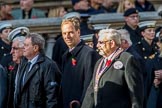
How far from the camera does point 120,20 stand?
47.4ft

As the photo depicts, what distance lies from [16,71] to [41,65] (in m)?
0.84

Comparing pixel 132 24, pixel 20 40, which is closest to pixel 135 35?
pixel 132 24

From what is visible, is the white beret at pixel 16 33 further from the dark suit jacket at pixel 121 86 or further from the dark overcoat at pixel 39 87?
the dark suit jacket at pixel 121 86

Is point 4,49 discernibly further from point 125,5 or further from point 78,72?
point 125,5

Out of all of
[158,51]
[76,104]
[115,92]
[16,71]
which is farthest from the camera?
[158,51]

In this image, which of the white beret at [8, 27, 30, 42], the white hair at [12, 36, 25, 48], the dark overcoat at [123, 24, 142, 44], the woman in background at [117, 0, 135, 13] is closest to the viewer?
the white hair at [12, 36, 25, 48]

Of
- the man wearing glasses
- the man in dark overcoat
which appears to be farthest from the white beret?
the man in dark overcoat

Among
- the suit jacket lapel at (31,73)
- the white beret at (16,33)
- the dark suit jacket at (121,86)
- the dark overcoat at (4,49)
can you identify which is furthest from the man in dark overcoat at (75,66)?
the dark overcoat at (4,49)

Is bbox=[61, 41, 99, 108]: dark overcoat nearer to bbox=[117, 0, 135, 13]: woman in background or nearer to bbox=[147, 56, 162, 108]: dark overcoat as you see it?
bbox=[147, 56, 162, 108]: dark overcoat

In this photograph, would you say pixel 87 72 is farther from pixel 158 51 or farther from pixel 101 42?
pixel 158 51

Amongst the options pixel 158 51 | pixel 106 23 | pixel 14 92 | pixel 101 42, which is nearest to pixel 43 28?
pixel 106 23

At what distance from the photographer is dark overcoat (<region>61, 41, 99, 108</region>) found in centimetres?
1002

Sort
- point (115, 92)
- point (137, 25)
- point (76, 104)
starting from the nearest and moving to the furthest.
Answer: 1. point (115, 92)
2. point (76, 104)
3. point (137, 25)

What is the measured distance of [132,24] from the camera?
522 inches
